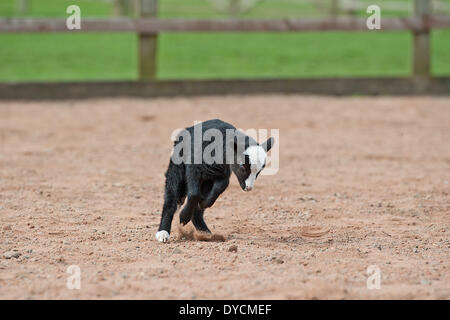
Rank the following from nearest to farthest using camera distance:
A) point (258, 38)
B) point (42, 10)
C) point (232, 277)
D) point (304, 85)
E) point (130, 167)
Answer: point (232, 277) < point (130, 167) < point (304, 85) < point (258, 38) < point (42, 10)

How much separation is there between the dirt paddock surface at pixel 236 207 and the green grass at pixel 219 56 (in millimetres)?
2895

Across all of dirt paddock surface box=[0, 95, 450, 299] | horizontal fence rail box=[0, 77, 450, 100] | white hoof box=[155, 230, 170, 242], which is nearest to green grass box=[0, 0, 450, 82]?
horizontal fence rail box=[0, 77, 450, 100]

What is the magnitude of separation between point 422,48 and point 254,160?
307 inches

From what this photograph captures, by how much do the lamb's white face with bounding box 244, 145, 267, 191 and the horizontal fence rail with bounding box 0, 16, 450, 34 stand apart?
21.8 ft

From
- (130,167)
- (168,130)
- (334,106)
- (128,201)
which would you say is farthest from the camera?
(334,106)

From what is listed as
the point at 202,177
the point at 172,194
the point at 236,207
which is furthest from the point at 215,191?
the point at 236,207

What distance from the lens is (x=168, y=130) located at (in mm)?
9766

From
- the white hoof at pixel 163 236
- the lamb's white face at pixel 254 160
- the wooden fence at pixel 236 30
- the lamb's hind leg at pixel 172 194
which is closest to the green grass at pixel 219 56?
the wooden fence at pixel 236 30

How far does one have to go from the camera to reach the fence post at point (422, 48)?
39.7ft

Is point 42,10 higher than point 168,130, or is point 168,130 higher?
point 42,10

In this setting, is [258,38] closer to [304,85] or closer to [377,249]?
[304,85]

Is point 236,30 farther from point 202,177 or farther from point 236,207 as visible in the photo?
point 202,177

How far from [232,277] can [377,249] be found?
3.91ft
